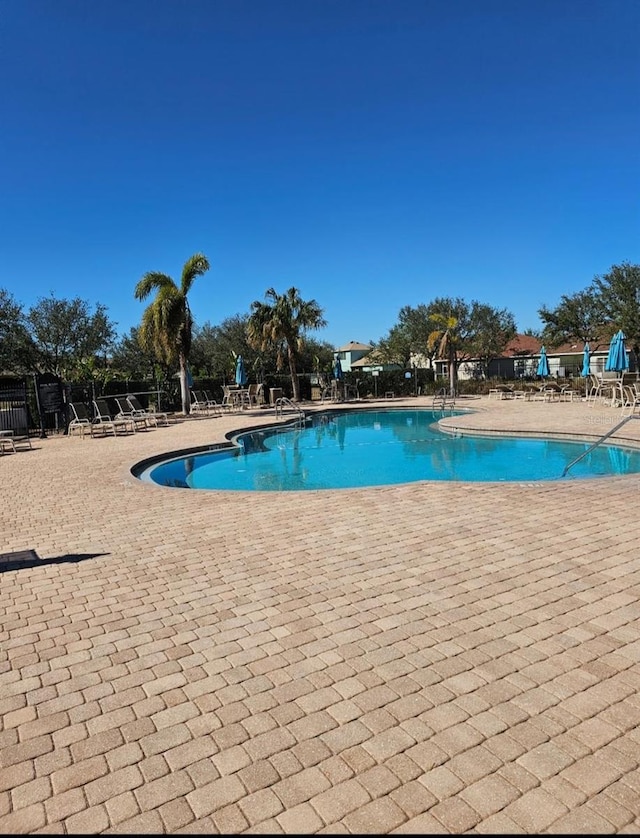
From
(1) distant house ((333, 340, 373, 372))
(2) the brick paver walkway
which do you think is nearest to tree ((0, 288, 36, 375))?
(2) the brick paver walkway

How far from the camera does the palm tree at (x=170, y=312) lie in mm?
21391

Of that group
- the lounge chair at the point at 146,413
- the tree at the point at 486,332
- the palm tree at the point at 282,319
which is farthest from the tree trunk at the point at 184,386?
the tree at the point at 486,332

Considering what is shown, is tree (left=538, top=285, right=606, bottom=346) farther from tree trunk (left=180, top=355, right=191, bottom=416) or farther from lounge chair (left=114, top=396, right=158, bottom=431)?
lounge chair (left=114, top=396, right=158, bottom=431)

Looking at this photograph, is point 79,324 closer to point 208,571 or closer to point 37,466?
point 37,466

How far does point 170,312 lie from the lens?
2150cm

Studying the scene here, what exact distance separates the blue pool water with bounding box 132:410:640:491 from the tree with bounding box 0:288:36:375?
51.2ft

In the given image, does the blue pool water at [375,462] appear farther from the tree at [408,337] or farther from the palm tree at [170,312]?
the tree at [408,337]

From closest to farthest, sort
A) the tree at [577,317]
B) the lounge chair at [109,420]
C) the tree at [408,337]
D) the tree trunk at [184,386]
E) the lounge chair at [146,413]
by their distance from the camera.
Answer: the lounge chair at [109,420]
the lounge chair at [146,413]
the tree trunk at [184,386]
the tree at [577,317]
the tree at [408,337]

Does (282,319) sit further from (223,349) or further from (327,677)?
(327,677)

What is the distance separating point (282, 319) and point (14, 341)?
13.3 metres

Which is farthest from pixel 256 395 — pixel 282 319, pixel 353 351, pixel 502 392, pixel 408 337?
pixel 353 351

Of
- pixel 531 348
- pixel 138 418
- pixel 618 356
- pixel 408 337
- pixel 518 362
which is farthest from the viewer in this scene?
pixel 531 348

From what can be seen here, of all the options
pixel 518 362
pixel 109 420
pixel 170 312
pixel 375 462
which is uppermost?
pixel 170 312

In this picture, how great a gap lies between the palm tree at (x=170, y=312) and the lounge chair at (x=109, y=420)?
12.5ft
